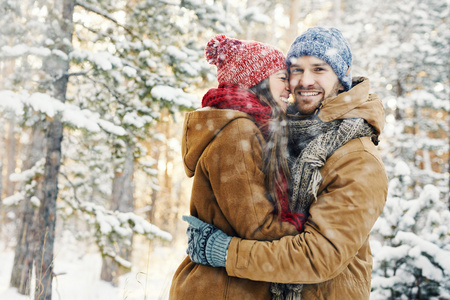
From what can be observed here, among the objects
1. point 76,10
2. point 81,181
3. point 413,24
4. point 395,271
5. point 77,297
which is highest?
point 413,24

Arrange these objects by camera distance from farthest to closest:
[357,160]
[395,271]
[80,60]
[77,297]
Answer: [77,297], [395,271], [80,60], [357,160]

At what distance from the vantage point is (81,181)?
6.98 meters

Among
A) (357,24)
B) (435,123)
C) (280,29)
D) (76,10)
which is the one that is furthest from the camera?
(280,29)

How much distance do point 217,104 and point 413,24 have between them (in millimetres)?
12357

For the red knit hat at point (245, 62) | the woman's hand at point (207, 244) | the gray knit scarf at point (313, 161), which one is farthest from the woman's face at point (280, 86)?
the woman's hand at point (207, 244)

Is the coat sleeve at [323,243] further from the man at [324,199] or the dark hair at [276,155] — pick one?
the dark hair at [276,155]

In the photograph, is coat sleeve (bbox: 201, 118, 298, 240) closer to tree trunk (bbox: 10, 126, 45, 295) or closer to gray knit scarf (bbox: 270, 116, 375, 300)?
gray knit scarf (bbox: 270, 116, 375, 300)

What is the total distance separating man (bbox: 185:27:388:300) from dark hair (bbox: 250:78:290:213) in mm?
95

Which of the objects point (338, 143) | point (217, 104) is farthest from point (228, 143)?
point (338, 143)

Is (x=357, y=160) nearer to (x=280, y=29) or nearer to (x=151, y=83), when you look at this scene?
(x=151, y=83)

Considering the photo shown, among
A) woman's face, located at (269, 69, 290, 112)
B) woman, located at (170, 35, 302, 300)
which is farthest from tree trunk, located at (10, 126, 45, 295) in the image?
woman's face, located at (269, 69, 290, 112)

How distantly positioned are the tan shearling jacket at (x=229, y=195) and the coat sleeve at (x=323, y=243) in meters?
0.10

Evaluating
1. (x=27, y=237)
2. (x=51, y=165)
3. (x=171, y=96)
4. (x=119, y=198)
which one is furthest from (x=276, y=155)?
(x=119, y=198)

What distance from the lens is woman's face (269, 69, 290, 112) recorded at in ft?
7.38
